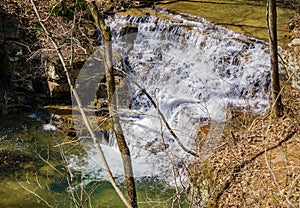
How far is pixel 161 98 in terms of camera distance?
11.6 m

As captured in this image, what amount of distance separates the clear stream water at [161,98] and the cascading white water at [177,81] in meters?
0.03

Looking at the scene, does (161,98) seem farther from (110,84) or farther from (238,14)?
(110,84)

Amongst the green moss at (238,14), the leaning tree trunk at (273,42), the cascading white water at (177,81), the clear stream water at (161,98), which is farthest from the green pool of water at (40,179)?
the green moss at (238,14)

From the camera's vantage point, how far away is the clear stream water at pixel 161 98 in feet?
29.9

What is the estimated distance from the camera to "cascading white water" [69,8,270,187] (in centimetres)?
989

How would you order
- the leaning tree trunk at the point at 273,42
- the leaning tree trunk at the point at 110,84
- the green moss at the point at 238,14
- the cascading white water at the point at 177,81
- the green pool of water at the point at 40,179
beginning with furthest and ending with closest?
the green moss at the point at 238,14
the cascading white water at the point at 177,81
the green pool of water at the point at 40,179
the leaning tree trunk at the point at 273,42
the leaning tree trunk at the point at 110,84

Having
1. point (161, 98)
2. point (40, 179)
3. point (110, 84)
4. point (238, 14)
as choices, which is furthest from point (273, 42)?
point (238, 14)

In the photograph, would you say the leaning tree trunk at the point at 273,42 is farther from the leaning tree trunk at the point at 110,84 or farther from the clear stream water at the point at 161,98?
the leaning tree trunk at the point at 110,84

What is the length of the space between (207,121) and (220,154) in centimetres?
176

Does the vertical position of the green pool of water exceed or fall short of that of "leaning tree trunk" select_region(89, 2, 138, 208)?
it falls short

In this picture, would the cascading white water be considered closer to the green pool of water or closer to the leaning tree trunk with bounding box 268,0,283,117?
the green pool of water

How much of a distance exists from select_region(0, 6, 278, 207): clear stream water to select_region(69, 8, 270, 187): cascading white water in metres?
0.03

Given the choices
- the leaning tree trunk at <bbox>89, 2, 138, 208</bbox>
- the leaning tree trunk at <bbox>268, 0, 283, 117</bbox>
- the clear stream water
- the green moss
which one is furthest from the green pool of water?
the green moss

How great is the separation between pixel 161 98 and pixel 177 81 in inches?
29.4
